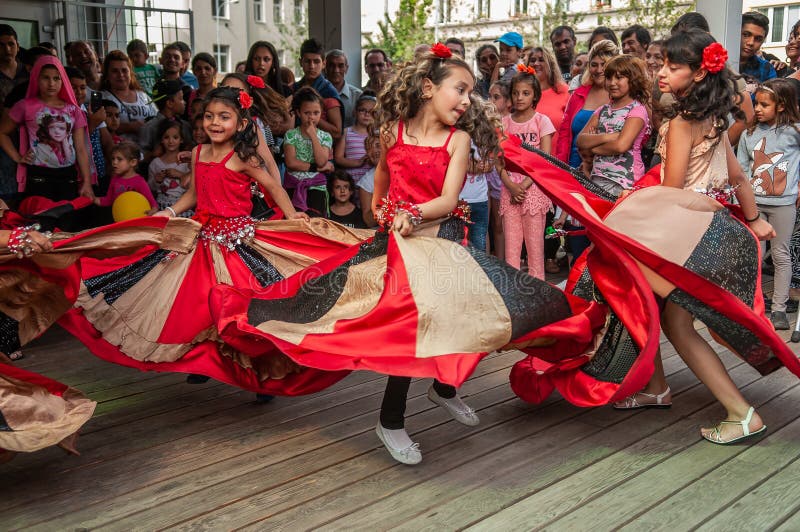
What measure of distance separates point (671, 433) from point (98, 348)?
2.55 m

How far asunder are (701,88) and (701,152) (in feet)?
0.90

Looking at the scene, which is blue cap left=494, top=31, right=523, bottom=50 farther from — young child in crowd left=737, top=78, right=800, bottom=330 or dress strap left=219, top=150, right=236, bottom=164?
dress strap left=219, top=150, right=236, bottom=164

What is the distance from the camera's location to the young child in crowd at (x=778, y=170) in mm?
5172

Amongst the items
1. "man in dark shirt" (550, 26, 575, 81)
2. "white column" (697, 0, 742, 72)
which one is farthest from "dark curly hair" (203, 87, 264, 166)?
"white column" (697, 0, 742, 72)

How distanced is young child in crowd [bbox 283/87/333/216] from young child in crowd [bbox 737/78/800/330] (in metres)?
2.99

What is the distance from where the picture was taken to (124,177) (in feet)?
18.8

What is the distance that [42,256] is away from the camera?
3.14 metres

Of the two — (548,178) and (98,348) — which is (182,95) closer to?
(98,348)

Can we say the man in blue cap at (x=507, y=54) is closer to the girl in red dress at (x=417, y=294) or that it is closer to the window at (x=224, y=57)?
the girl in red dress at (x=417, y=294)

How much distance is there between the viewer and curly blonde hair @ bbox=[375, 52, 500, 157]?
3.35 m

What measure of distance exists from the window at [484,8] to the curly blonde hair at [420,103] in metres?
26.9

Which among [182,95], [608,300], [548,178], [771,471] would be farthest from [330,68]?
[771,471]

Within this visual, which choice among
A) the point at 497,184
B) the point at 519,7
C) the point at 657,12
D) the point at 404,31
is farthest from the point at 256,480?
the point at 519,7

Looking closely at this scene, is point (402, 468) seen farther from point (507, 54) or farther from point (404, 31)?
point (404, 31)
